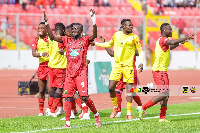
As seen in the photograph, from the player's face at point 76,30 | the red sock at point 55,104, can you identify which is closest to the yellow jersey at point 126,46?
the player's face at point 76,30

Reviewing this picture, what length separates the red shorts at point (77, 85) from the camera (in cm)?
974

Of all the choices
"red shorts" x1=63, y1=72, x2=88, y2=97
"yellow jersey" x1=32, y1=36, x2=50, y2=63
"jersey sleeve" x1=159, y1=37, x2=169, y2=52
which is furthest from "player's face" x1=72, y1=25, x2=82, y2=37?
"yellow jersey" x1=32, y1=36, x2=50, y2=63

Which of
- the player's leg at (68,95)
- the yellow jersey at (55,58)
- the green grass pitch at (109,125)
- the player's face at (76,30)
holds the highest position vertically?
the player's face at (76,30)

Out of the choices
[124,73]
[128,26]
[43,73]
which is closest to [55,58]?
[43,73]

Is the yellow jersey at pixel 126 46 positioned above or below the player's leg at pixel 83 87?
above

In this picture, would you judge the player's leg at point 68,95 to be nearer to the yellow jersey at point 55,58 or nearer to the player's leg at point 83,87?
the player's leg at point 83,87

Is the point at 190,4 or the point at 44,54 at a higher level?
the point at 190,4

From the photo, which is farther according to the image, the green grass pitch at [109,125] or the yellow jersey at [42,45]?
the yellow jersey at [42,45]

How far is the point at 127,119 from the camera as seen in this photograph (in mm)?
11266

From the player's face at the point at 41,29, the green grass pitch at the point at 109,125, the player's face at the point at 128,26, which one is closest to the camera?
the green grass pitch at the point at 109,125

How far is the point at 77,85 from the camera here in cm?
979

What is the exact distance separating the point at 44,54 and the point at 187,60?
2182cm

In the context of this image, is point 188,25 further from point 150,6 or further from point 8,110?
point 8,110

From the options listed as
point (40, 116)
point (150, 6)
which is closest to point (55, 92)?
point (40, 116)
